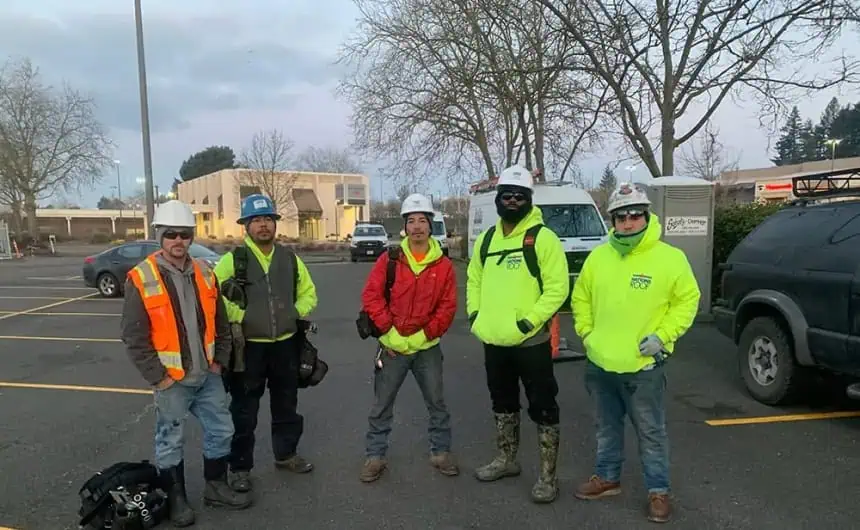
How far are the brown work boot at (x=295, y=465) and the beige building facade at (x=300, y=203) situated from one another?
1844 inches

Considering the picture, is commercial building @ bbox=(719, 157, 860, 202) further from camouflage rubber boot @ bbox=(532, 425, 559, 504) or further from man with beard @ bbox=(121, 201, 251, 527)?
man with beard @ bbox=(121, 201, 251, 527)

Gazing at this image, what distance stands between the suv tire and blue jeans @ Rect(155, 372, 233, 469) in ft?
15.0

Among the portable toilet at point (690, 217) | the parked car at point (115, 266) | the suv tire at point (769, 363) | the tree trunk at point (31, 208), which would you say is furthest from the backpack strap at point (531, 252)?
the tree trunk at point (31, 208)

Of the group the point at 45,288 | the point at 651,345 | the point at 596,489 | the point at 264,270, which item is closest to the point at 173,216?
the point at 264,270

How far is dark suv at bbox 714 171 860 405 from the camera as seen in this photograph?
467 centimetres

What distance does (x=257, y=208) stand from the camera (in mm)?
3924

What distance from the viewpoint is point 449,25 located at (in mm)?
17125

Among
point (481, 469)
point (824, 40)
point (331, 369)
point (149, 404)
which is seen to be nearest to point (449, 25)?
point (824, 40)

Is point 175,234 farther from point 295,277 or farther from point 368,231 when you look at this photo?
point 368,231

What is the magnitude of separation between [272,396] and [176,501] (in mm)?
907

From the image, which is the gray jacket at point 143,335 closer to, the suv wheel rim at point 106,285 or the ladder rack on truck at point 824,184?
the ladder rack on truck at point 824,184

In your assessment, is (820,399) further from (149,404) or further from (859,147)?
(859,147)

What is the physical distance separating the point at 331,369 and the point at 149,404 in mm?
Answer: 2151

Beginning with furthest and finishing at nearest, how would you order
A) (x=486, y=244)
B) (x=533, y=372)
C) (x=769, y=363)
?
(x=769, y=363)
(x=486, y=244)
(x=533, y=372)
